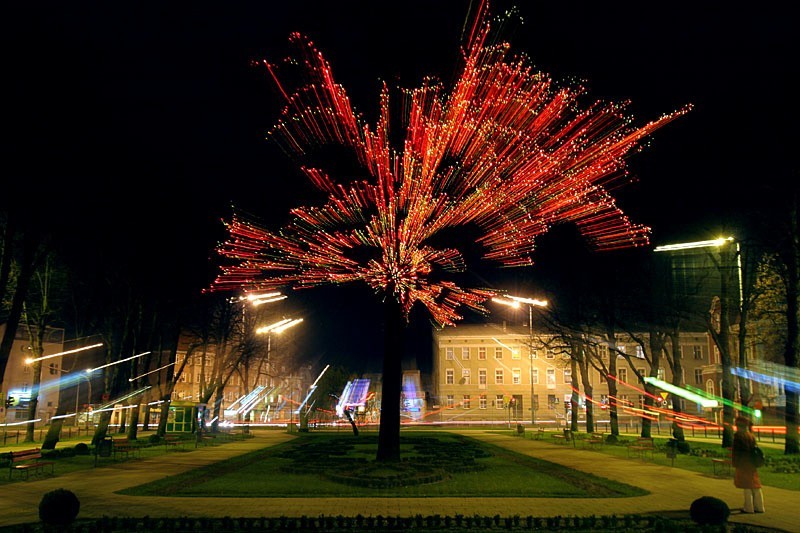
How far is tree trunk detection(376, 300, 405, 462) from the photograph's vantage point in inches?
888

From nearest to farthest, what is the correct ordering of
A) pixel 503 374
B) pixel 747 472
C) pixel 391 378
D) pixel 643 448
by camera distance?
pixel 747 472, pixel 391 378, pixel 643 448, pixel 503 374

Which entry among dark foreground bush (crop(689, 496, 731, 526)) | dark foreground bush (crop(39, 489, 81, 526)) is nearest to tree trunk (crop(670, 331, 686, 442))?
dark foreground bush (crop(689, 496, 731, 526))

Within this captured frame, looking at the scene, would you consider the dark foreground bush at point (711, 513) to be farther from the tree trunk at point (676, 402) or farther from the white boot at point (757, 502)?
the tree trunk at point (676, 402)

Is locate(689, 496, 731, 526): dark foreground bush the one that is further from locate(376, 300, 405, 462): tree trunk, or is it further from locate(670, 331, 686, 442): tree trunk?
locate(670, 331, 686, 442): tree trunk

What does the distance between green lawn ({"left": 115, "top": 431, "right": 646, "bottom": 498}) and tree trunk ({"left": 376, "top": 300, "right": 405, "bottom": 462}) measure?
0.99 metres

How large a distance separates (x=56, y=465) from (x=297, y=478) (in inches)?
392

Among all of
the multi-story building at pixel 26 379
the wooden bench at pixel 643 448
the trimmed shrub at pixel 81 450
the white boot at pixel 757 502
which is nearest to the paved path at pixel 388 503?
the white boot at pixel 757 502

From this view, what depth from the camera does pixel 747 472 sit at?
13.7m

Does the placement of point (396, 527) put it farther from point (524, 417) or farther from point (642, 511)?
Result: point (524, 417)

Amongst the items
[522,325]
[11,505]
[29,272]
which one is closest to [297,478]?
[11,505]

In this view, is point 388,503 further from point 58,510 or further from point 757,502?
point 757,502

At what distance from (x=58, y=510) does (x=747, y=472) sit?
13068 mm

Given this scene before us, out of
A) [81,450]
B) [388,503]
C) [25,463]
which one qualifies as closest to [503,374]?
[81,450]

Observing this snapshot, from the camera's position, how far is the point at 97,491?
17125mm
